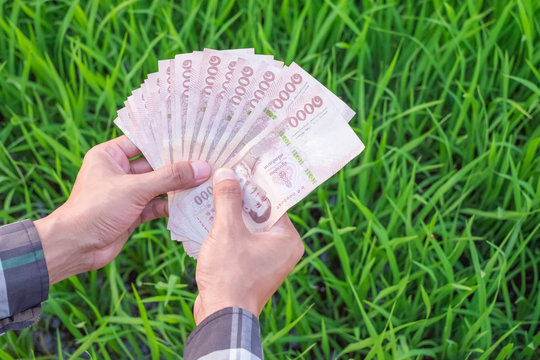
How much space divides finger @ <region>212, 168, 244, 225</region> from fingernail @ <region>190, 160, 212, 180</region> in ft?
0.30

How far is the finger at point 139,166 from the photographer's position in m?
1.42

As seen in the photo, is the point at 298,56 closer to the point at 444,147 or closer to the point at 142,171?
the point at 444,147

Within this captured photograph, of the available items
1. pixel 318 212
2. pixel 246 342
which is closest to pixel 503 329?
pixel 318 212

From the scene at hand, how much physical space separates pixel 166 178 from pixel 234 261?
0.95 feet

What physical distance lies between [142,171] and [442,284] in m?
0.89

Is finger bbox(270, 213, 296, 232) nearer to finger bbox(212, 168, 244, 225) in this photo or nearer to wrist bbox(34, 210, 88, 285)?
finger bbox(212, 168, 244, 225)

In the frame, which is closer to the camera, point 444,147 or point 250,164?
point 250,164

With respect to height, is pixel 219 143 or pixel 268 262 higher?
pixel 219 143

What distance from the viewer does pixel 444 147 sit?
5.21 ft

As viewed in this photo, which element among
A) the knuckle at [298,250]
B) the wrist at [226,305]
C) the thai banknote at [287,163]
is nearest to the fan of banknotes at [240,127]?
the thai banknote at [287,163]

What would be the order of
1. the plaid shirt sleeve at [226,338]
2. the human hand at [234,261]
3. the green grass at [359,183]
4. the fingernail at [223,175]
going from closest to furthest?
1. the plaid shirt sleeve at [226,338]
2. the human hand at [234,261]
3. the fingernail at [223,175]
4. the green grass at [359,183]

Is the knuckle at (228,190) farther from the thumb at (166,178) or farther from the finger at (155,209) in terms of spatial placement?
the finger at (155,209)

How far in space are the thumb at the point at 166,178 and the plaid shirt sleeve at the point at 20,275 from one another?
0.87 feet

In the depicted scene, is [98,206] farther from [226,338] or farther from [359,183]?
[359,183]
